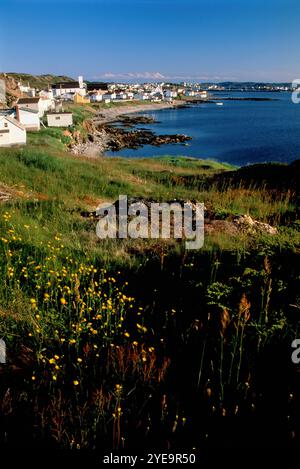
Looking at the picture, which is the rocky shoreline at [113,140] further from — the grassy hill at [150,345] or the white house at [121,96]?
the white house at [121,96]

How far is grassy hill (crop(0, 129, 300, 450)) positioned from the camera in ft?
10.2

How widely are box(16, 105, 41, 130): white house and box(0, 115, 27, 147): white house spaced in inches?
546

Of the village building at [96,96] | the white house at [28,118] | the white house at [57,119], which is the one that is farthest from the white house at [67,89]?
the white house at [28,118]

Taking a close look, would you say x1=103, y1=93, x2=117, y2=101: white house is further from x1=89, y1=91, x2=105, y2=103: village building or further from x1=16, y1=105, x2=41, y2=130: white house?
x1=16, y1=105, x2=41, y2=130: white house

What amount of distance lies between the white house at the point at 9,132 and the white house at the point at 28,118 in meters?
13.9

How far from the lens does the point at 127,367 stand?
358 cm

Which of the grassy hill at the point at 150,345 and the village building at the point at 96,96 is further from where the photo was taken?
the village building at the point at 96,96

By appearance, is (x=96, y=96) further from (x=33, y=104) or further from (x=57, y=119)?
(x=57, y=119)

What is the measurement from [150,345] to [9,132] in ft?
137

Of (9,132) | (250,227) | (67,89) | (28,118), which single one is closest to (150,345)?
(250,227)

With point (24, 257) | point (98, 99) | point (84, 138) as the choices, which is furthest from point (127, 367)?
point (98, 99)

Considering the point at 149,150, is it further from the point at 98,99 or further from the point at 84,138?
the point at 98,99

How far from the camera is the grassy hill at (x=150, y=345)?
3121 millimetres

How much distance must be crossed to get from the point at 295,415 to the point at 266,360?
72 centimetres
